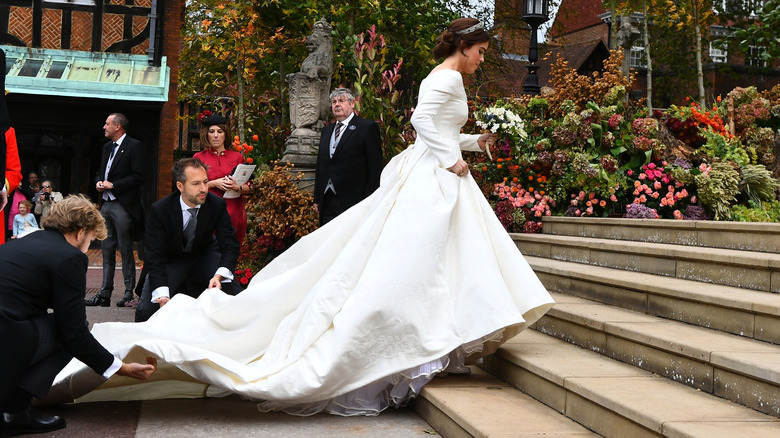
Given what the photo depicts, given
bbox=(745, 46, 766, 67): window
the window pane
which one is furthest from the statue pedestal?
bbox=(745, 46, 766, 67): window

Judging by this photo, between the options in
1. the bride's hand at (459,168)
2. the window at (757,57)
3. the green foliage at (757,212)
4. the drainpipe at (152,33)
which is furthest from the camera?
the window at (757,57)

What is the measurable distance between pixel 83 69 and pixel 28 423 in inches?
516

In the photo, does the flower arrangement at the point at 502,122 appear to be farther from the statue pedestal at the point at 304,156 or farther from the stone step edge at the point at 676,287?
the statue pedestal at the point at 304,156

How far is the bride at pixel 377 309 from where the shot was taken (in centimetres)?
421

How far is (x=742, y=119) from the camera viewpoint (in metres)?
9.54

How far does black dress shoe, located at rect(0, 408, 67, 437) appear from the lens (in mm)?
3824

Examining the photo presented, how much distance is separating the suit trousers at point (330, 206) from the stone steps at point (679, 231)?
249cm

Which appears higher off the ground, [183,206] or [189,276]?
[183,206]

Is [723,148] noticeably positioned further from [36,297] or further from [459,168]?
[36,297]

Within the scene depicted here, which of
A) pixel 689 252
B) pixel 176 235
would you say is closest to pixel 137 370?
pixel 176 235

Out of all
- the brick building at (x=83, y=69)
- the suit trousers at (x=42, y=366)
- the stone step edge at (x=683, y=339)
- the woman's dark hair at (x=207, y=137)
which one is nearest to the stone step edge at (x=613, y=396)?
the stone step edge at (x=683, y=339)

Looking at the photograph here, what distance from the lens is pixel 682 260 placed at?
562 centimetres

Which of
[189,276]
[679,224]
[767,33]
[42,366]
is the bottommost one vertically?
[42,366]

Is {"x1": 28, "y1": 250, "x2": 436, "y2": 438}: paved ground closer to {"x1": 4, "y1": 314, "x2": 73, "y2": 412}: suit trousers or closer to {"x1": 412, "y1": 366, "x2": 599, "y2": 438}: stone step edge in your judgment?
{"x1": 412, "y1": 366, "x2": 599, "y2": 438}: stone step edge
